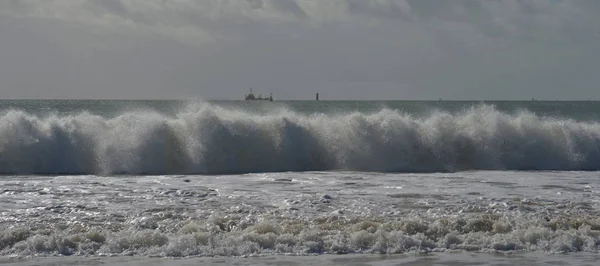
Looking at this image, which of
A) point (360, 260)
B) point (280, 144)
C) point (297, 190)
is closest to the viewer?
point (360, 260)

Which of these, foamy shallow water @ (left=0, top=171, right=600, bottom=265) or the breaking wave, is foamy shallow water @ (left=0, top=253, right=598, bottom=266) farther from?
the breaking wave

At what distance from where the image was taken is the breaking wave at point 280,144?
71.8ft

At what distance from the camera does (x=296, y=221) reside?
1183cm

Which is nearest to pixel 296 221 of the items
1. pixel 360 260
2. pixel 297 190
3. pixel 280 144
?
pixel 360 260

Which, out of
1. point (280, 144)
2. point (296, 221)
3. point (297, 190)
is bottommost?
point (296, 221)

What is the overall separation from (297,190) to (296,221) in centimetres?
362

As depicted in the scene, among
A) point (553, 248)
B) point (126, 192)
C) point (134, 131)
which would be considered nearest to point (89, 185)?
point (126, 192)

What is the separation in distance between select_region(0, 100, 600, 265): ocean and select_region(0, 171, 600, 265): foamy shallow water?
0.11ft

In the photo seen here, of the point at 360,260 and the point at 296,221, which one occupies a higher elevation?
the point at 296,221

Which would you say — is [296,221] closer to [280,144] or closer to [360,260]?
[360,260]

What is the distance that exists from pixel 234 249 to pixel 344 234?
5.58ft

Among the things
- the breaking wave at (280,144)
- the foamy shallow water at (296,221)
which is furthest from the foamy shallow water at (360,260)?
the breaking wave at (280,144)

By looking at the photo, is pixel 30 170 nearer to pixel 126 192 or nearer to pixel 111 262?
pixel 126 192

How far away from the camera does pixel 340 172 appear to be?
20.4m
